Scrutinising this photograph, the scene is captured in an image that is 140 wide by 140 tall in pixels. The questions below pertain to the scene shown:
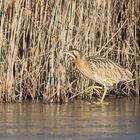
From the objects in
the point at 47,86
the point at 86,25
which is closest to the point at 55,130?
the point at 47,86

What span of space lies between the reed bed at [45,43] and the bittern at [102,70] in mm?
197

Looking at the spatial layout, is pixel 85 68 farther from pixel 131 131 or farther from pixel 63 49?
pixel 131 131

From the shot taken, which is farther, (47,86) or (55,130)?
(47,86)

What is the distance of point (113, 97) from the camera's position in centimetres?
1163

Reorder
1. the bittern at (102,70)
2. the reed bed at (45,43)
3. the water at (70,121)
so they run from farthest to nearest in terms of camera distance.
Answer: the bittern at (102,70) < the reed bed at (45,43) < the water at (70,121)

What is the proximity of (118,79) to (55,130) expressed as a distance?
3.63 meters

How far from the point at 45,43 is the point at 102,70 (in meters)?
1.12

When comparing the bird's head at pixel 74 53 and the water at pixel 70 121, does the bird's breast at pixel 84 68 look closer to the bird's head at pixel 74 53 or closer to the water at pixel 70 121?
the bird's head at pixel 74 53

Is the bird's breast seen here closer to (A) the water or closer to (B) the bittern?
(B) the bittern

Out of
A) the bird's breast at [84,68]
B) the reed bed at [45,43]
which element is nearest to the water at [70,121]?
the reed bed at [45,43]

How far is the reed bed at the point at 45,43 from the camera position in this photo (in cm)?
1065

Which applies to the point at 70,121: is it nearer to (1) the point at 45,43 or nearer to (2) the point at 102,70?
(1) the point at 45,43

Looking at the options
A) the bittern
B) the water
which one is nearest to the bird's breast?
the bittern

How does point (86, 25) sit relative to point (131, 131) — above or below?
above
